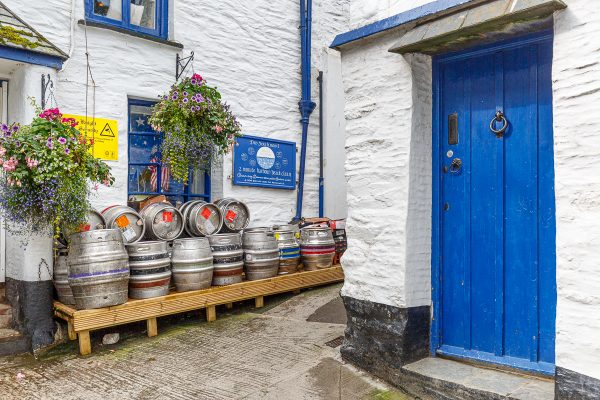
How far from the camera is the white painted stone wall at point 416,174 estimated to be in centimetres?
261

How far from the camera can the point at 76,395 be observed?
3578 mm

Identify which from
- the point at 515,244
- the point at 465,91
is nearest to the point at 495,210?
the point at 515,244

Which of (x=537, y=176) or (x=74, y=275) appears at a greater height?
(x=537, y=176)

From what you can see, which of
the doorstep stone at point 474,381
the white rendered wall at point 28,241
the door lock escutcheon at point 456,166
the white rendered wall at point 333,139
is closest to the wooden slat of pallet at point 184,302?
the white rendered wall at point 28,241

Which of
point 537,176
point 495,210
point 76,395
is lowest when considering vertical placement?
point 76,395

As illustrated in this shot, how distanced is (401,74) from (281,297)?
3480 mm

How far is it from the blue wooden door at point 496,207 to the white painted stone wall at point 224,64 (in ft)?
12.3

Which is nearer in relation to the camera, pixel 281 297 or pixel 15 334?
pixel 15 334

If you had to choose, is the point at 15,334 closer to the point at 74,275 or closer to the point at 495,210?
the point at 74,275

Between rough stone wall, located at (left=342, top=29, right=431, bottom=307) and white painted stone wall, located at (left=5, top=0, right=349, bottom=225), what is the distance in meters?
3.11

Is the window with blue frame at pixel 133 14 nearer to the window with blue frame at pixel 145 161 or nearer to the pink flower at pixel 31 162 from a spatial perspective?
the window with blue frame at pixel 145 161

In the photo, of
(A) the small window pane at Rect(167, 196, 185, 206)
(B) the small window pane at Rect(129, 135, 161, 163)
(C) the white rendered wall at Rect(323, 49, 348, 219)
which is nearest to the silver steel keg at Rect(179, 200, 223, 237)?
(A) the small window pane at Rect(167, 196, 185, 206)

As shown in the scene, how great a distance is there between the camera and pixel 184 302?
16.5 ft

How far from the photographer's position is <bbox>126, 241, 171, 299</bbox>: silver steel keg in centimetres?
475
